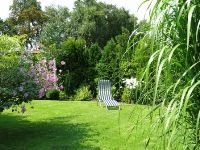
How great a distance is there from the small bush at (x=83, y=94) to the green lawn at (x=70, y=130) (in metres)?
3.47

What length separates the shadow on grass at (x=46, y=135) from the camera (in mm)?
7359

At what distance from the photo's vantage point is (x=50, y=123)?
32.9 feet

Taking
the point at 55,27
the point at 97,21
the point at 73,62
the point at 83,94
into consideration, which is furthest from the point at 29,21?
the point at 83,94

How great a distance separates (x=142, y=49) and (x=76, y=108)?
Result: 32.4 ft

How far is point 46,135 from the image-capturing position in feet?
27.5

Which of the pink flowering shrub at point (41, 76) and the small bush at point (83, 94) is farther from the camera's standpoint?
the small bush at point (83, 94)

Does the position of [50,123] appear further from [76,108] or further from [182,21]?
[182,21]

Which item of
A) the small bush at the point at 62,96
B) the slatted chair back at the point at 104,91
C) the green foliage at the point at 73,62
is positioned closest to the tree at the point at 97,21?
the green foliage at the point at 73,62

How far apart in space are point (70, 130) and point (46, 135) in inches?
25.3

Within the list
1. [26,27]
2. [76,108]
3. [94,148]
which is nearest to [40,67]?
[94,148]

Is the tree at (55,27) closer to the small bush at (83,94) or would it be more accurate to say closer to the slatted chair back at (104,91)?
the small bush at (83,94)

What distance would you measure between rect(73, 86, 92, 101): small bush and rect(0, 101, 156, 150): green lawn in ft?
11.4

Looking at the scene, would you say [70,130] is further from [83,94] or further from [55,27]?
[55,27]

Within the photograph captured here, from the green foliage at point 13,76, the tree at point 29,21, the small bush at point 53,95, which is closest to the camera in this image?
the green foliage at point 13,76
